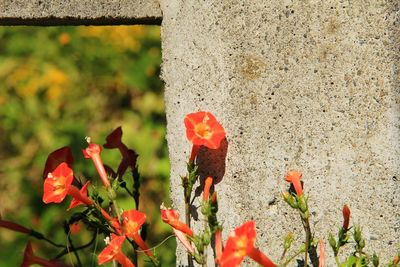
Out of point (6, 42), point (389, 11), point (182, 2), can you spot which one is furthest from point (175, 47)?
point (6, 42)

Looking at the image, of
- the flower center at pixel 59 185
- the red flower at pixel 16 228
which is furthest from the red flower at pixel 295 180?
the red flower at pixel 16 228

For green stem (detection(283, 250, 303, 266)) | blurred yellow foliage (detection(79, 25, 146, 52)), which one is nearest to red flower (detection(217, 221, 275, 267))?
green stem (detection(283, 250, 303, 266))

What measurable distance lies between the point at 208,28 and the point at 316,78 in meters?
0.28

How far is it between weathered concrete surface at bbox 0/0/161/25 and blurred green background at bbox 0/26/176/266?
4.29 feet

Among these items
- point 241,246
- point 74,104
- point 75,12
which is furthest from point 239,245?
point 74,104

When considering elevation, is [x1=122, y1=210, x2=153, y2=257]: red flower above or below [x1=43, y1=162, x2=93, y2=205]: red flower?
below

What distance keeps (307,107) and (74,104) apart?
1.83m

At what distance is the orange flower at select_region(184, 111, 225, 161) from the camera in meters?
1.72

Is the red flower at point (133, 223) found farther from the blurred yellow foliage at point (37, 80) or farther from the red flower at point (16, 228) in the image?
the blurred yellow foliage at point (37, 80)

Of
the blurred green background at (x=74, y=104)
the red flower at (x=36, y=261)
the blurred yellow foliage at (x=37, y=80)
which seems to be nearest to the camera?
the red flower at (x=36, y=261)

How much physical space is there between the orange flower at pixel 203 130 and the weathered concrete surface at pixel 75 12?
34cm

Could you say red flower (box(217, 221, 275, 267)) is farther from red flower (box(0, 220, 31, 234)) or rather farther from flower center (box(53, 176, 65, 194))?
red flower (box(0, 220, 31, 234))

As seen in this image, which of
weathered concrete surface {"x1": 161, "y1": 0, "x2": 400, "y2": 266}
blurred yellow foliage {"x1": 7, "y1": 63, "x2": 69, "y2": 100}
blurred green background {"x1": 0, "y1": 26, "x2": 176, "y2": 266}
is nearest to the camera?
weathered concrete surface {"x1": 161, "y1": 0, "x2": 400, "y2": 266}

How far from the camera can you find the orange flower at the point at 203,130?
67.8 inches
